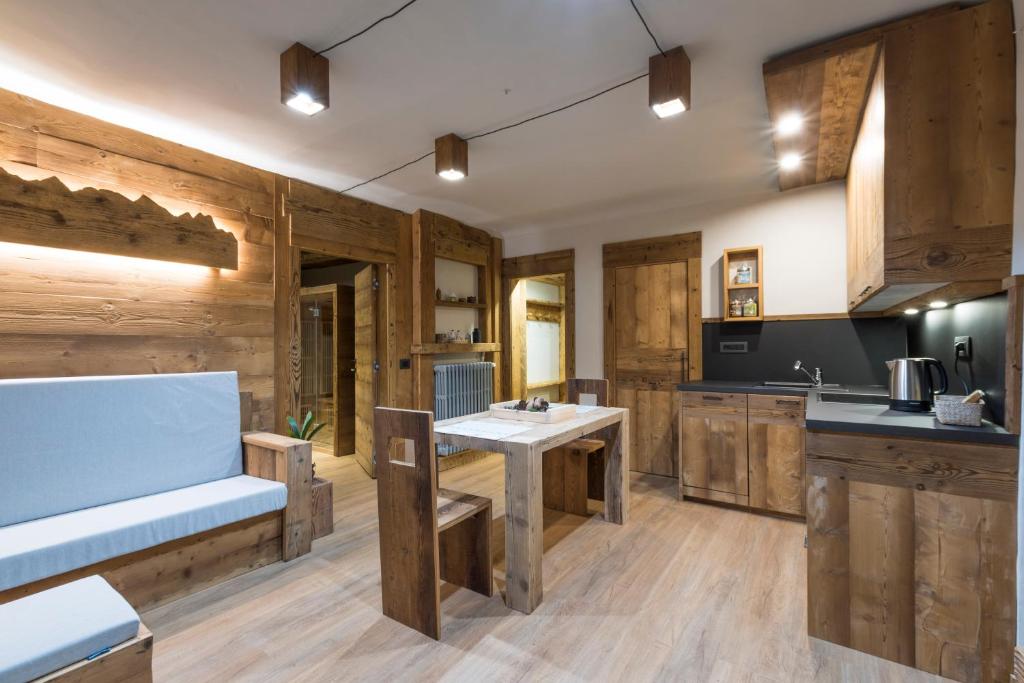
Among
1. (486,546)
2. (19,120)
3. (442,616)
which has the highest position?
(19,120)

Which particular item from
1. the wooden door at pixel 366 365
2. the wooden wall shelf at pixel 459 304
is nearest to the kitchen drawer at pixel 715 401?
the wooden wall shelf at pixel 459 304

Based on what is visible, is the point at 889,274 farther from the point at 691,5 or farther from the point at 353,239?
the point at 353,239

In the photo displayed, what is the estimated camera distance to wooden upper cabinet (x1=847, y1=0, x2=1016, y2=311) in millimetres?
1640

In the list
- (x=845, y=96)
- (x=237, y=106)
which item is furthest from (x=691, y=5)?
(x=237, y=106)

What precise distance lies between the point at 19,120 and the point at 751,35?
11.4 ft

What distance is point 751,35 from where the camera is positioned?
1.94 meters

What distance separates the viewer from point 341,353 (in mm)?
5219

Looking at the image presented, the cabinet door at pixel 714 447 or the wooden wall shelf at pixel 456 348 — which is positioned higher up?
the wooden wall shelf at pixel 456 348

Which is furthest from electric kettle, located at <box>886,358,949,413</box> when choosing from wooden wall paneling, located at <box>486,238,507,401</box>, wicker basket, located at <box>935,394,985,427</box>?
wooden wall paneling, located at <box>486,238,507,401</box>

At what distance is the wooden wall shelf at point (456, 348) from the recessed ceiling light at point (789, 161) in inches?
121

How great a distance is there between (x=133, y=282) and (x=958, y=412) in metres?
3.98

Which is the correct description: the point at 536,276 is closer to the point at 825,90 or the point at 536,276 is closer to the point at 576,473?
the point at 576,473

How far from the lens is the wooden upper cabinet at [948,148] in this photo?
1.64m

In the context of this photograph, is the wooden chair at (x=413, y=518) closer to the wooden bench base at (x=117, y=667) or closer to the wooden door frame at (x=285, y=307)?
the wooden bench base at (x=117, y=667)
